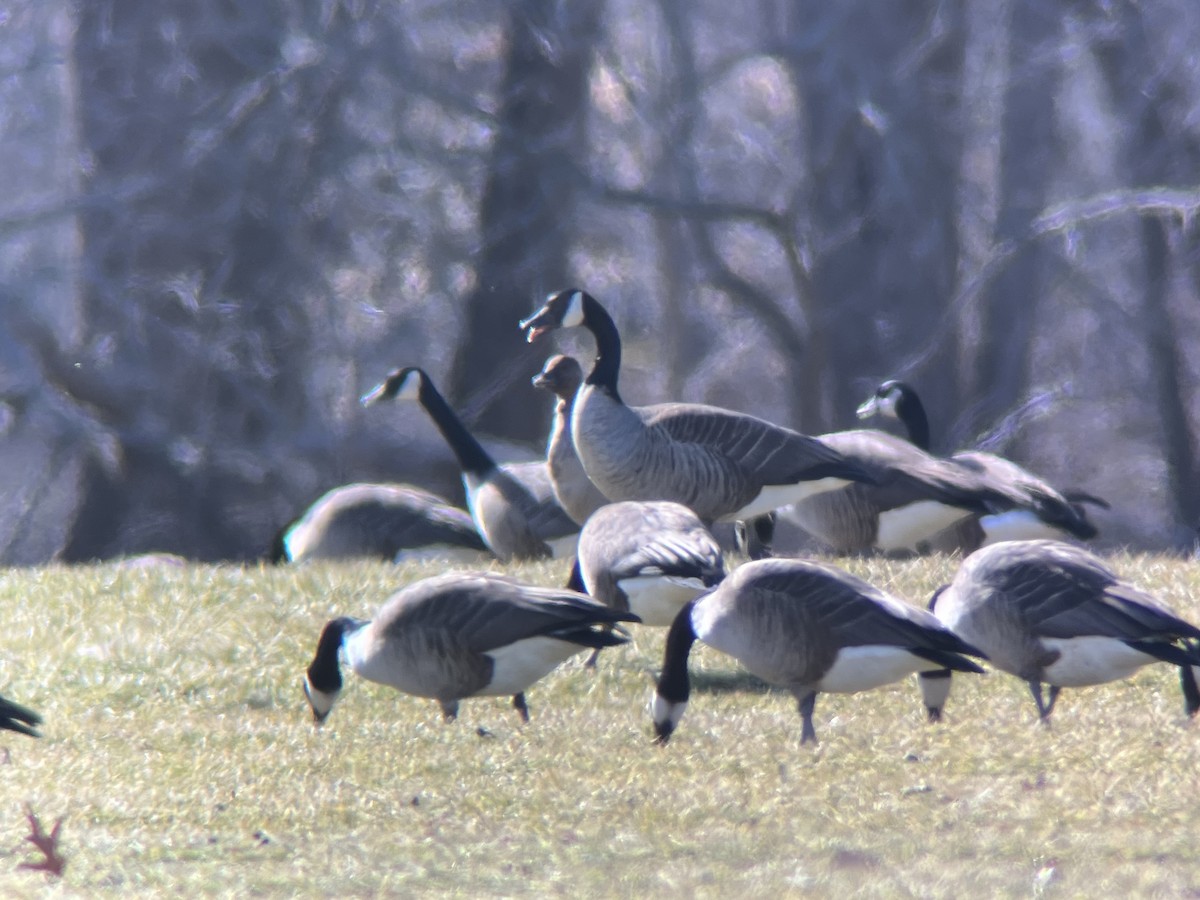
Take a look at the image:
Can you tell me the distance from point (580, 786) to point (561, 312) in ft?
21.3

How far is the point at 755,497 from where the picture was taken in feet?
37.5

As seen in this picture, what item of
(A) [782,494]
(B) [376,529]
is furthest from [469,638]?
(B) [376,529]

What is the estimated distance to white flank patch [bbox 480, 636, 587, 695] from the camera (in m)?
7.18

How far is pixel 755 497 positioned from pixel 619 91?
9273 millimetres

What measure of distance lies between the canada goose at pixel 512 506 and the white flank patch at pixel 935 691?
611 centimetres

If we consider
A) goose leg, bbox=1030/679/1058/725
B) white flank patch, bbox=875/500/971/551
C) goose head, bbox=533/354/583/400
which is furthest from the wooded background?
goose leg, bbox=1030/679/1058/725

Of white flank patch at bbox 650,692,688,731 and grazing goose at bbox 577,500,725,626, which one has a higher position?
grazing goose at bbox 577,500,725,626

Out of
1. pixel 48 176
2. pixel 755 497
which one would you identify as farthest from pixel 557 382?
pixel 48 176

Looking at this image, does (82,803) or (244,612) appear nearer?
(82,803)

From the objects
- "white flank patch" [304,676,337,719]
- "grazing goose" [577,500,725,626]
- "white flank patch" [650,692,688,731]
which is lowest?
"white flank patch" [304,676,337,719]

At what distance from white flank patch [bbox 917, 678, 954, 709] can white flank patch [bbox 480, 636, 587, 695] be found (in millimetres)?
1480

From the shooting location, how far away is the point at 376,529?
13.3m

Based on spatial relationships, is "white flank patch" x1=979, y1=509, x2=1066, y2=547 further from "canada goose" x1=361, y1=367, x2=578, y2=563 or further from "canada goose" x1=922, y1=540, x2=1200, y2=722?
"canada goose" x1=922, y1=540, x2=1200, y2=722

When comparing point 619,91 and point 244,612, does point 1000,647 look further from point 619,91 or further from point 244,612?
point 619,91
